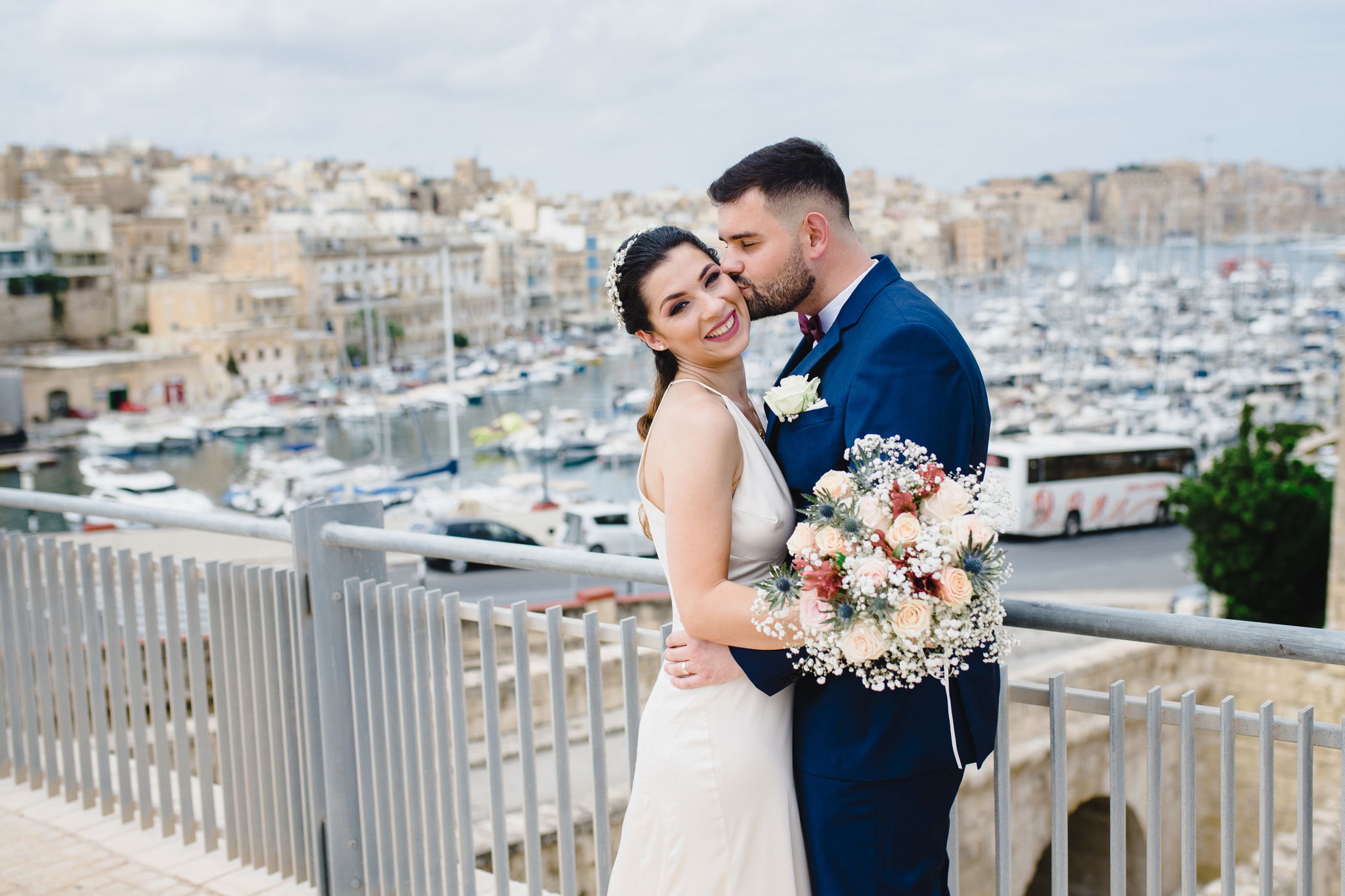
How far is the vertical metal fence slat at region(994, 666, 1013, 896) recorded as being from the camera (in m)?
1.89

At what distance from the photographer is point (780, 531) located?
1736 mm

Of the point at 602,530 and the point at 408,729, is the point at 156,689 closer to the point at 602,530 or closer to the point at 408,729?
the point at 408,729

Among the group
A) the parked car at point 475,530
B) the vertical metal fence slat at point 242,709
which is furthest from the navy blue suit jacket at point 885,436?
the parked car at point 475,530

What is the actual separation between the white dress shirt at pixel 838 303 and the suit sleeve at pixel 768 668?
47cm

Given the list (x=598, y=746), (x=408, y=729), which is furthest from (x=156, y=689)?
(x=598, y=746)

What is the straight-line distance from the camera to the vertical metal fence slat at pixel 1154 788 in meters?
1.75

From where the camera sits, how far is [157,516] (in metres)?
3.25

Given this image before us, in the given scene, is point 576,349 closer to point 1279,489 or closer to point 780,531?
point 1279,489

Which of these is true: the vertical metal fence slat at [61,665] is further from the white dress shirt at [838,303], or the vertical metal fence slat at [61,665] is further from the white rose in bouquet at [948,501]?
the white rose in bouquet at [948,501]

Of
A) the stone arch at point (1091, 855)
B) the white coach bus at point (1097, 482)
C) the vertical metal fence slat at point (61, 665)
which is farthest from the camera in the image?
the white coach bus at point (1097, 482)

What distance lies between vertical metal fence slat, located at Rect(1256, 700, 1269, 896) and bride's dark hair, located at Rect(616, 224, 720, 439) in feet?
3.07

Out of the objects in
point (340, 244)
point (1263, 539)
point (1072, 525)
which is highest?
point (340, 244)

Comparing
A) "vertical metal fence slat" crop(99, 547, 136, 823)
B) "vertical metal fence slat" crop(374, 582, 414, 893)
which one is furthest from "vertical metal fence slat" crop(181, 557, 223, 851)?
"vertical metal fence slat" crop(374, 582, 414, 893)

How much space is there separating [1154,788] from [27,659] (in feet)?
10.5
